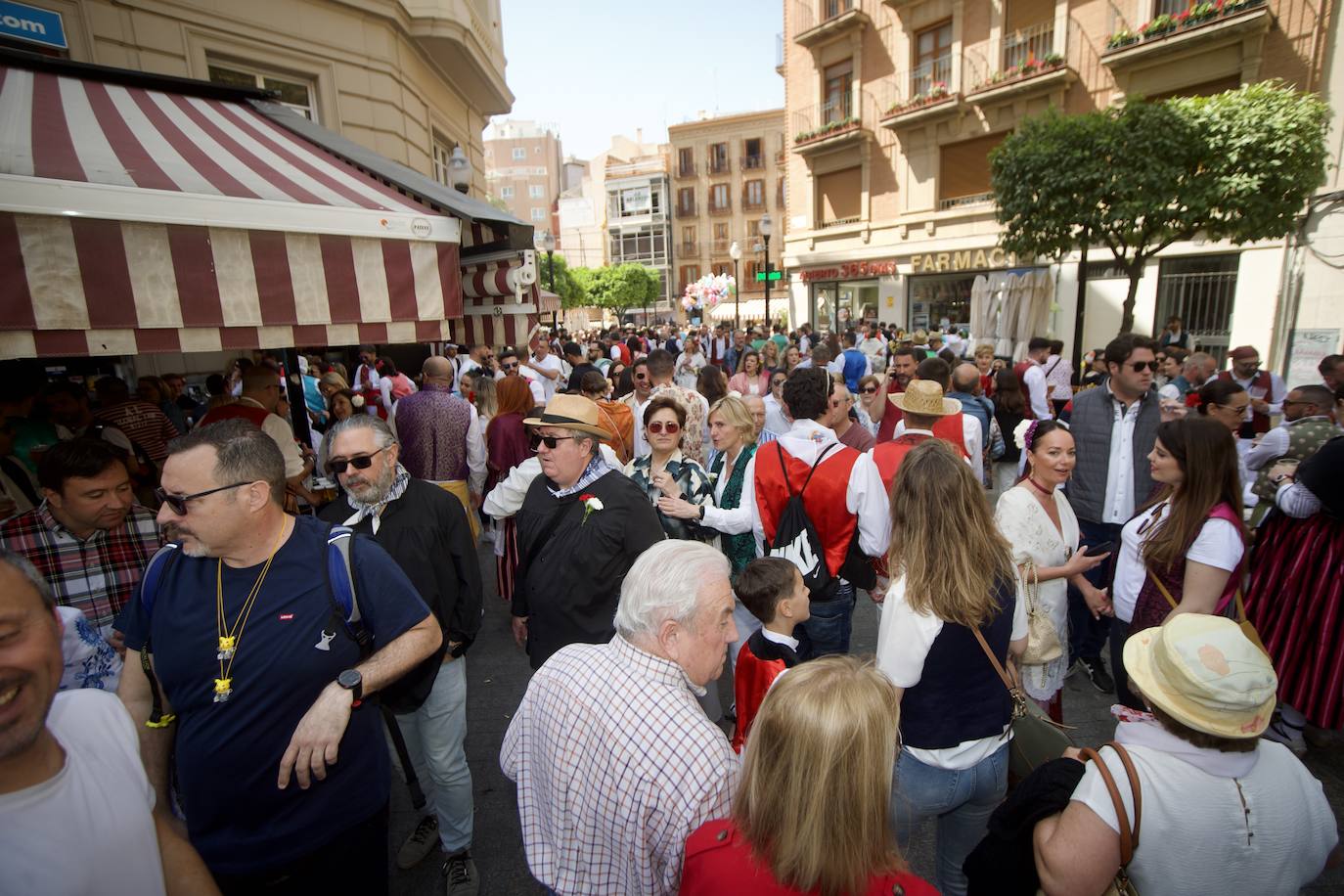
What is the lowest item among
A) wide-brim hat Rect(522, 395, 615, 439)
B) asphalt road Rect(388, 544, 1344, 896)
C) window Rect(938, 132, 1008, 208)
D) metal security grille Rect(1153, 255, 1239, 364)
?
asphalt road Rect(388, 544, 1344, 896)

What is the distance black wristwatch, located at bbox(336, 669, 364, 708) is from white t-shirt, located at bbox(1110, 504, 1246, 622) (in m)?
3.12

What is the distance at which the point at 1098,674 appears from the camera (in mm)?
3973

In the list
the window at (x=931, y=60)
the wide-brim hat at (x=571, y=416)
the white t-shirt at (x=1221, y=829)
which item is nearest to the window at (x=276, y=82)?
the wide-brim hat at (x=571, y=416)

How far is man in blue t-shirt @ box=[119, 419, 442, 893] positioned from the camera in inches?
71.7

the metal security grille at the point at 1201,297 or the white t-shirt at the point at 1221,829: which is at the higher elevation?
the metal security grille at the point at 1201,297

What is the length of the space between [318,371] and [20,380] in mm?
5221

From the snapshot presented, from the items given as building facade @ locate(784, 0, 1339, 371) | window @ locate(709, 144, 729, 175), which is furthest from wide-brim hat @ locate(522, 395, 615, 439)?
window @ locate(709, 144, 729, 175)

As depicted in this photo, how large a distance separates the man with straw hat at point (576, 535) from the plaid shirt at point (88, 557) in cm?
166

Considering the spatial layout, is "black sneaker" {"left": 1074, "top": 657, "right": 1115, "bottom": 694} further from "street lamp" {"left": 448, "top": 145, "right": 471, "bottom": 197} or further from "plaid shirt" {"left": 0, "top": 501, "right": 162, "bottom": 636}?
"street lamp" {"left": 448, "top": 145, "right": 471, "bottom": 197}

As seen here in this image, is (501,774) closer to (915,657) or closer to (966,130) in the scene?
(915,657)

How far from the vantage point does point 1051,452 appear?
3027mm

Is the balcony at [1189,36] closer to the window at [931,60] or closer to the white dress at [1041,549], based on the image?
the window at [931,60]

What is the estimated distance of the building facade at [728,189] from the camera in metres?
43.2

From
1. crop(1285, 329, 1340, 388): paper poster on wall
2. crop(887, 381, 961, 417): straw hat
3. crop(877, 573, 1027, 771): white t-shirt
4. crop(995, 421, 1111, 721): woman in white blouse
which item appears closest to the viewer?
crop(877, 573, 1027, 771): white t-shirt
